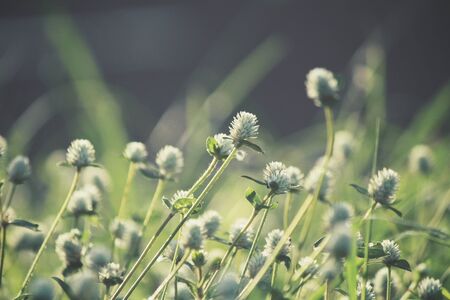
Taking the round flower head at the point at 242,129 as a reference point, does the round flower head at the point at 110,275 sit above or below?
below

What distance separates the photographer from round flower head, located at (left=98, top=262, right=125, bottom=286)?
2.57 feet

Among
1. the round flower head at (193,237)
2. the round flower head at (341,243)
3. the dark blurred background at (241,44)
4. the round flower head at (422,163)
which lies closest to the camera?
the round flower head at (341,243)

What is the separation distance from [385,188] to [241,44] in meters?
4.11

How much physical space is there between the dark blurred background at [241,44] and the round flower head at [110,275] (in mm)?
3689

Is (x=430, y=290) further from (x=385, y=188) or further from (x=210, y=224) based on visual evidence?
(x=210, y=224)

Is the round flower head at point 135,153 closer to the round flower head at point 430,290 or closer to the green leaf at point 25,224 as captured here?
the green leaf at point 25,224

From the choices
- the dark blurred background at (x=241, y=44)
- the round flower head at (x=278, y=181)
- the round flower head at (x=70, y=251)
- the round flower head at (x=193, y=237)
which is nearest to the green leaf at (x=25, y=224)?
the round flower head at (x=70, y=251)

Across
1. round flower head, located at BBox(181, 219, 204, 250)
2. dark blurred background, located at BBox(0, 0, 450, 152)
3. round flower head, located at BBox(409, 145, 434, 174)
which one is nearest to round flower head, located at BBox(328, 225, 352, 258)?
round flower head, located at BBox(181, 219, 204, 250)

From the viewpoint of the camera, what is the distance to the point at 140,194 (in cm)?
216

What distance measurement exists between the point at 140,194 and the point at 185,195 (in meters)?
1.37

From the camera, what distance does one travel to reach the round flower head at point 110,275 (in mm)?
785

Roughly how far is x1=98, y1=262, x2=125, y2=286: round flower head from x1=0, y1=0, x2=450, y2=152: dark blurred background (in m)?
3.69

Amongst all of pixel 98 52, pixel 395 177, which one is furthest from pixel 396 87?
pixel 395 177

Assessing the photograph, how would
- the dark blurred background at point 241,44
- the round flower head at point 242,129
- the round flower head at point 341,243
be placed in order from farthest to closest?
the dark blurred background at point 241,44 < the round flower head at point 242,129 < the round flower head at point 341,243
